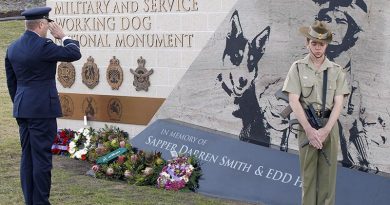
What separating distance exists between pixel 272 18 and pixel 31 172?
2969 millimetres

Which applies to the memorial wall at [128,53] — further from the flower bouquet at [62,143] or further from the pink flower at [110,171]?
the pink flower at [110,171]

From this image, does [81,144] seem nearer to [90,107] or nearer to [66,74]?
[90,107]

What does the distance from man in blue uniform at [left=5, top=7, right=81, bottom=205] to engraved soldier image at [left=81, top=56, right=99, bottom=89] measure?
10.4 ft

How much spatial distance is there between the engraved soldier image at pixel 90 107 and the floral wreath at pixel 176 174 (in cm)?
208


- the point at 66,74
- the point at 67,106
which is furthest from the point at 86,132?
the point at 66,74

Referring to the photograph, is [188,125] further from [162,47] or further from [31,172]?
[31,172]

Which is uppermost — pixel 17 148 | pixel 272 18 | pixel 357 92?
pixel 272 18

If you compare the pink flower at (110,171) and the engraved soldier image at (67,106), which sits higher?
the engraved soldier image at (67,106)

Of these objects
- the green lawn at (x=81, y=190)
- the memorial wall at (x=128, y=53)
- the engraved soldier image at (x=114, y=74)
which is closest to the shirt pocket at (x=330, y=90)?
the green lawn at (x=81, y=190)

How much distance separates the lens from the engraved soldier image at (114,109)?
31.3 feet

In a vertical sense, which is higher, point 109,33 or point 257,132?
point 109,33

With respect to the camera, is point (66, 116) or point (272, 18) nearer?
point (272, 18)

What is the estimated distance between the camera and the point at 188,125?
28.5 feet

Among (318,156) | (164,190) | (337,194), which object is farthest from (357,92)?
(164,190)
